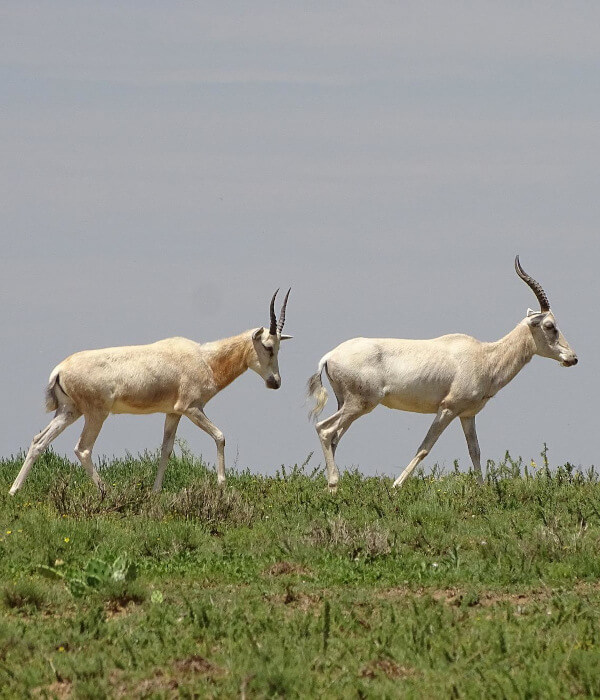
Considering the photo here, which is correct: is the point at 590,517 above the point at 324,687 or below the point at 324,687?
above

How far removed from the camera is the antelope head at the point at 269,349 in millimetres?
17719

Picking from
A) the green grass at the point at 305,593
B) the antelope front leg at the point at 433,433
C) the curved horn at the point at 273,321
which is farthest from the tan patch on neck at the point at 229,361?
the green grass at the point at 305,593

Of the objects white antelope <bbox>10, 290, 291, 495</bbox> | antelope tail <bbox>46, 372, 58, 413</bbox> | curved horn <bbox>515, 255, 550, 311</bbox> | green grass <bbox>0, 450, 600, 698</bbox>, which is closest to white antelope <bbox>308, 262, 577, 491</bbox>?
curved horn <bbox>515, 255, 550, 311</bbox>

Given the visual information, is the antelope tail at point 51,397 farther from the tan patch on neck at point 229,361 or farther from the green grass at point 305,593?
the tan patch on neck at point 229,361

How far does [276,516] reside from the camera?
1288 cm

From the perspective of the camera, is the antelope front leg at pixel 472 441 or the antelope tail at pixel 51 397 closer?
the antelope tail at pixel 51 397

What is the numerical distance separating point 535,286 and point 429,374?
215 cm

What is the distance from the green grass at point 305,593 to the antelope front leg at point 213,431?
2.17m

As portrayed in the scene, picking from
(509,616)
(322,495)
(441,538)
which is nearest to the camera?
(509,616)

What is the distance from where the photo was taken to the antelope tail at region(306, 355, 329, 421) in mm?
17000

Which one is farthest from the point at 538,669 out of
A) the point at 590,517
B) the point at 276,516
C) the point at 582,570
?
the point at 276,516

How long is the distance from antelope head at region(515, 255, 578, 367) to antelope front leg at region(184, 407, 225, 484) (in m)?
4.84

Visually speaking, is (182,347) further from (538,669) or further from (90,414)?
(538,669)

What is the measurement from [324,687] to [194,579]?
132 inches
